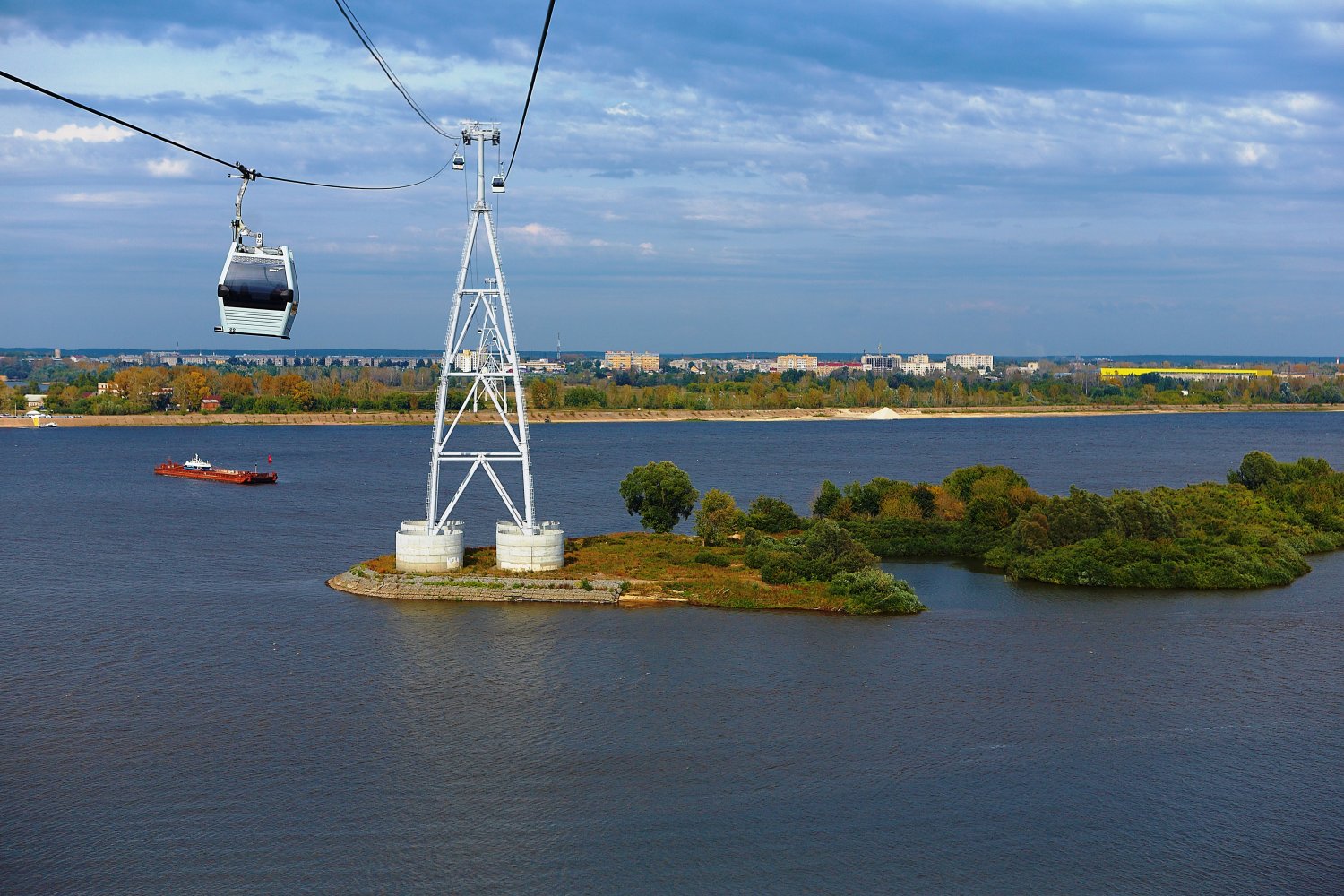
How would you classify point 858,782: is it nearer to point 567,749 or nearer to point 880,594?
point 567,749

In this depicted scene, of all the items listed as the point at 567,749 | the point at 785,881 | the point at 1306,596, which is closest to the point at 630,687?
the point at 567,749

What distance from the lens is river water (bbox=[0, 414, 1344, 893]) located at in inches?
543

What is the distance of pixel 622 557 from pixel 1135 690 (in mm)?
11645

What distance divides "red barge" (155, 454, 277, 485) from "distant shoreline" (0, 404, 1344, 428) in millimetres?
27734

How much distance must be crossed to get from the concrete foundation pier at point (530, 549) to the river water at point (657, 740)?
1.37 metres

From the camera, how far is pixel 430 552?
85.1 feet

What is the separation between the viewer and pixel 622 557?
28312 millimetres

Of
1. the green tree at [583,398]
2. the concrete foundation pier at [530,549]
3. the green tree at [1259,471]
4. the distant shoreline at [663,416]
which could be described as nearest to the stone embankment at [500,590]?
the concrete foundation pier at [530,549]

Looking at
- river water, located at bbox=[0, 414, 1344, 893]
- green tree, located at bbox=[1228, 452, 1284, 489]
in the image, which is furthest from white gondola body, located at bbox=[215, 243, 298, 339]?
green tree, located at bbox=[1228, 452, 1284, 489]

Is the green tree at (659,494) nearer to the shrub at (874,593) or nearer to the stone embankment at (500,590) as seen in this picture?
the stone embankment at (500,590)

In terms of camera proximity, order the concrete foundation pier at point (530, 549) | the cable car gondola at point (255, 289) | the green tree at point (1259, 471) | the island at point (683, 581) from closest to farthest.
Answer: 1. the cable car gondola at point (255, 289)
2. the island at point (683, 581)
3. the concrete foundation pier at point (530, 549)
4. the green tree at point (1259, 471)

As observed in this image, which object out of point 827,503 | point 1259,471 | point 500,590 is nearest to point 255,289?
point 500,590

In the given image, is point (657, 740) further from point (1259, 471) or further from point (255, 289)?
point (1259, 471)

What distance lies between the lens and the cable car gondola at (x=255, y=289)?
12.1 meters
